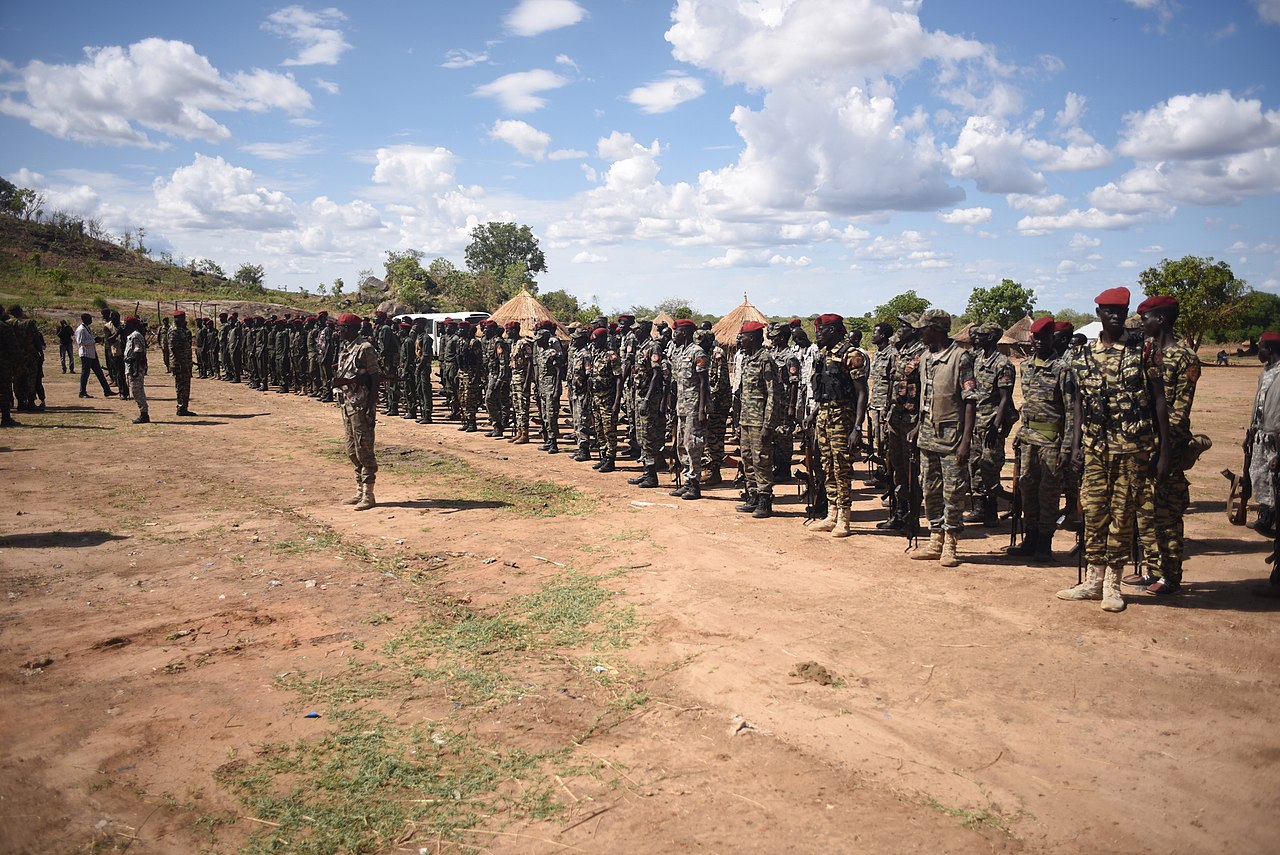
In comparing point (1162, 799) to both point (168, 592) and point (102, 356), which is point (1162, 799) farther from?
point (102, 356)

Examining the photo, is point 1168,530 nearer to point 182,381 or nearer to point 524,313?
point 182,381

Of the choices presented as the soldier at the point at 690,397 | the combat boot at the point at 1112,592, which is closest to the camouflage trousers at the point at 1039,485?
the combat boot at the point at 1112,592

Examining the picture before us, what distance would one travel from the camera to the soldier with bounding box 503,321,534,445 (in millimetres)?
14602

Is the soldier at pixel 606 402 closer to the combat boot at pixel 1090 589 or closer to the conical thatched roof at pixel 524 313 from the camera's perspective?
the combat boot at pixel 1090 589

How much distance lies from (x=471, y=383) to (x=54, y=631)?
11.3 meters

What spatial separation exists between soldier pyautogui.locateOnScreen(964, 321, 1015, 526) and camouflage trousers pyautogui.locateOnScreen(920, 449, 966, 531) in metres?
0.18

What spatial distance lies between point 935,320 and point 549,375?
26.5ft

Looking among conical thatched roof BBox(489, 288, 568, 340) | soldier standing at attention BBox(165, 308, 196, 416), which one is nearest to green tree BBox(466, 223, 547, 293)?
conical thatched roof BBox(489, 288, 568, 340)

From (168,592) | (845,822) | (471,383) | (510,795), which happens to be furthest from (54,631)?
(471,383)

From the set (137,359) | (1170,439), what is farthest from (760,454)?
(137,359)

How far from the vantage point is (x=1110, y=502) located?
6078 mm

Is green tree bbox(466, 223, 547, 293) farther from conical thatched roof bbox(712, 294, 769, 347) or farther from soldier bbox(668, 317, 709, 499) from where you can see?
soldier bbox(668, 317, 709, 499)

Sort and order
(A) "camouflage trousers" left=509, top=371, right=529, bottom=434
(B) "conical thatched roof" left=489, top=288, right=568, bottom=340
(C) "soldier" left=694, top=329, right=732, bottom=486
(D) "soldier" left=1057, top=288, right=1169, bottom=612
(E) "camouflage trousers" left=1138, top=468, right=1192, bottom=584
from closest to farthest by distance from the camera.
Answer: (D) "soldier" left=1057, top=288, right=1169, bottom=612 → (E) "camouflage trousers" left=1138, top=468, right=1192, bottom=584 → (C) "soldier" left=694, top=329, right=732, bottom=486 → (A) "camouflage trousers" left=509, top=371, right=529, bottom=434 → (B) "conical thatched roof" left=489, top=288, right=568, bottom=340

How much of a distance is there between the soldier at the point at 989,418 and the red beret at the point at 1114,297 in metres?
1.62
